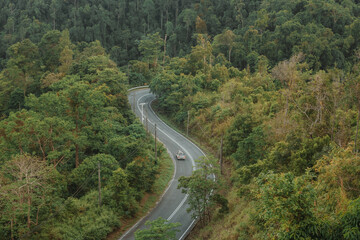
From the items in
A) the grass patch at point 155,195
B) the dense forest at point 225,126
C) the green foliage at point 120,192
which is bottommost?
the grass patch at point 155,195

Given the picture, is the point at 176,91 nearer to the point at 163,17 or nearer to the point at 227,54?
the point at 227,54

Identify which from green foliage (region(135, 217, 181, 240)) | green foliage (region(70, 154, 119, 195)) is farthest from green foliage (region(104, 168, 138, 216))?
green foliage (region(135, 217, 181, 240))

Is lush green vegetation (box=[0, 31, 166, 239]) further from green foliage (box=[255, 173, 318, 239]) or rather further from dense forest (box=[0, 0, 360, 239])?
green foliage (box=[255, 173, 318, 239])

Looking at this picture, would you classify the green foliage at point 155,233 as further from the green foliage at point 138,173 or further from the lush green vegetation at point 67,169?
the green foliage at point 138,173

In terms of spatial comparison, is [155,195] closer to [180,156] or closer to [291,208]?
[180,156]

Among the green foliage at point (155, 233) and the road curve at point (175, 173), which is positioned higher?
the green foliage at point (155, 233)

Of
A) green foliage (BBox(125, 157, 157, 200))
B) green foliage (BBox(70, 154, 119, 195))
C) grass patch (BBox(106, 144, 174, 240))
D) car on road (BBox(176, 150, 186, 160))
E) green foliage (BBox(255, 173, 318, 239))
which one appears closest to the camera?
green foliage (BBox(255, 173, 318, 239))

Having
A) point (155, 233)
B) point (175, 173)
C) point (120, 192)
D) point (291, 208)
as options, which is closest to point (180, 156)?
point (175, 173)

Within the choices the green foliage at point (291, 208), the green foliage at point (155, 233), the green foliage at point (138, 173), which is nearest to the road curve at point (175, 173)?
the green foliage at point (138, 173)
